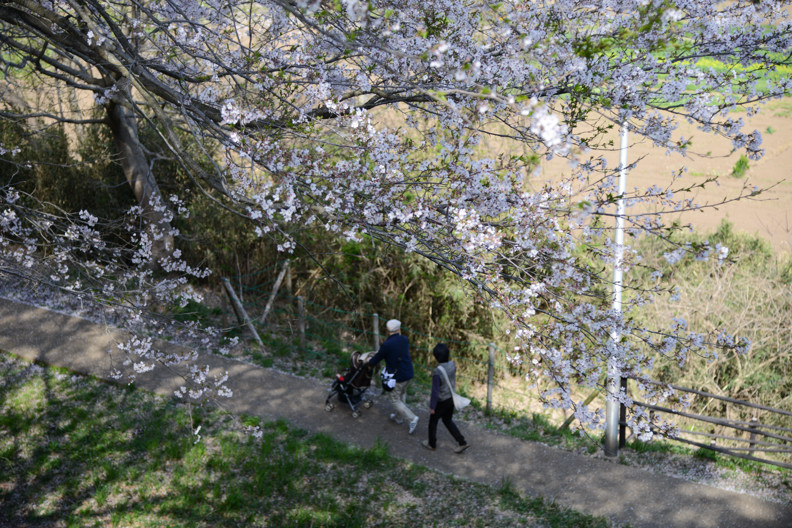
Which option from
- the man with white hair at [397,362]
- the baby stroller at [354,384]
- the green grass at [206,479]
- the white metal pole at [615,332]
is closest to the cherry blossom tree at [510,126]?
the white metal pole at [615,332]

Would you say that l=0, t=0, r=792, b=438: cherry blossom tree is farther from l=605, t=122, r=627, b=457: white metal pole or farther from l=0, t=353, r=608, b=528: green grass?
l=0, t=353, r=608, b=528: green grass

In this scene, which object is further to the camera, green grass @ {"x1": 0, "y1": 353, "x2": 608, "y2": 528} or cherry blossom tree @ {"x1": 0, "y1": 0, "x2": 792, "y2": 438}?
green grass @ {"x1": 0, "y1": 353, "x2": 608, "y2": 528}

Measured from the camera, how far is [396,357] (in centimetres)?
705

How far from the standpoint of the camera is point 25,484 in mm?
6270

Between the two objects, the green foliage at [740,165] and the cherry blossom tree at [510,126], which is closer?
the cherry blossom tree at [510,126]

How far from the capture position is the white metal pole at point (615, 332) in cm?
432

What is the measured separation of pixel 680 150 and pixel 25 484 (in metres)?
6.73

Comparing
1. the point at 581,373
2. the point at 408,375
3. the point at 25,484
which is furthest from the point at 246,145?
the point at 25,484

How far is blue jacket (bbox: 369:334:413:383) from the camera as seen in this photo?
703 cm

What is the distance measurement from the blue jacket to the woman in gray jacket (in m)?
0.51

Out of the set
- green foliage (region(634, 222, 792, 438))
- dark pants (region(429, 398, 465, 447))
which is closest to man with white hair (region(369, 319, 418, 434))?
dark pants (region(429, 398, 465, 447))

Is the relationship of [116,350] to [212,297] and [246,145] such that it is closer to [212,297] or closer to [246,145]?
[212,297]

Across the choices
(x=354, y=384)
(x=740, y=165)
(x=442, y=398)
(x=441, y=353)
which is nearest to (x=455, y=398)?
(x=442, y=398)

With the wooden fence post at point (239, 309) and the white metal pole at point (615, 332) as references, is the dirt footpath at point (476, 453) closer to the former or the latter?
the white metal pole at point (615, 332)
